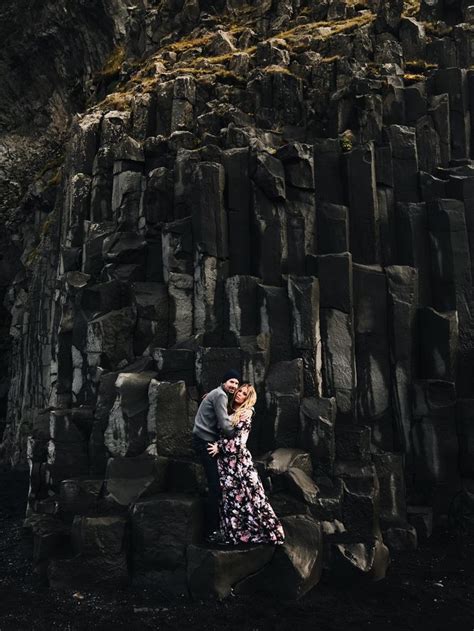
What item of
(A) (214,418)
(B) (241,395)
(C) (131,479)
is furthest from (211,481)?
(C) (131,479)

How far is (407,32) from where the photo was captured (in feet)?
69.5

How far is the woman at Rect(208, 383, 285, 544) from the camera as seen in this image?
946cm

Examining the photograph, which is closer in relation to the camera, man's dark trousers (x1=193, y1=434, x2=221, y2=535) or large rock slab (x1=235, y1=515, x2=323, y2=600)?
large rock slab (x1=235, y1=515, x2=323, y2=600)

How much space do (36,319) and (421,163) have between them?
60.7ft

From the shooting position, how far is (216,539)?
31.9 feet

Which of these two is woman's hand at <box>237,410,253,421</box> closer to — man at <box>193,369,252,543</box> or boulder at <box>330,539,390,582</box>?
man at <box>193,369,252,543</box>

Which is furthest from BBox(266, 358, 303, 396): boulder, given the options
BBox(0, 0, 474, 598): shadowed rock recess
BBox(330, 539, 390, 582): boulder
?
BBox(330, 539, 390, 582): boulder

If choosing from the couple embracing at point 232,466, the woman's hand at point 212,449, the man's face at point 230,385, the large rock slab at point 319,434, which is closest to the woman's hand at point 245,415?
the couple embracing at point 232,466

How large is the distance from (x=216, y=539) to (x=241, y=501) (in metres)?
0.89

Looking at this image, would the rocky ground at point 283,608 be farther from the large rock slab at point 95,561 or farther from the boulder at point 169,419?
the boulder at point 169,419

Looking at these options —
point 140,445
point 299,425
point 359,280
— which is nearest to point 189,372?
point 140,445

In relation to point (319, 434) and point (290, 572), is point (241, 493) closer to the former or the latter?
point (290, 572)

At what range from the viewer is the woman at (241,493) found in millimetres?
9461

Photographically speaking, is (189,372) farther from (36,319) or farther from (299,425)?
(36,319)
